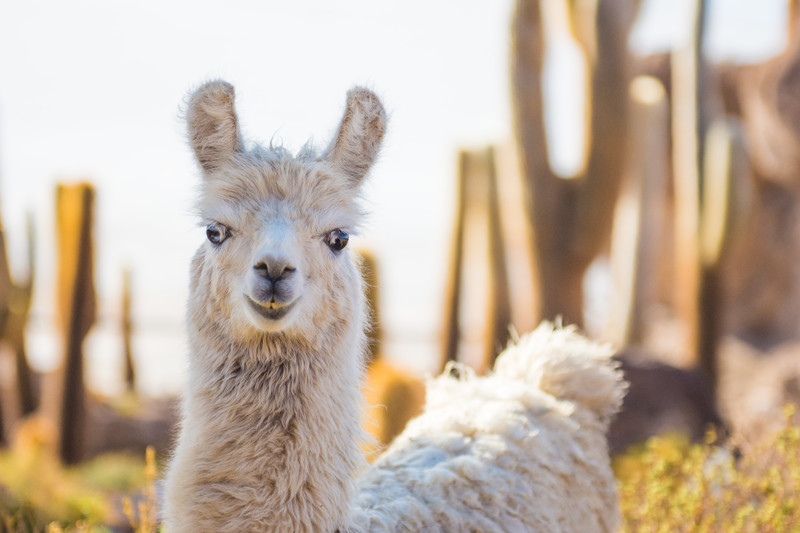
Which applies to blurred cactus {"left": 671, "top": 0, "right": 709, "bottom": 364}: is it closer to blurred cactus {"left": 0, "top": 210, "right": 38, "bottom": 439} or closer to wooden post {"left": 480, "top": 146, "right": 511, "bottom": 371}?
wooden post {"left": 480, "top": 146, "right": 511, "bottom": 371}

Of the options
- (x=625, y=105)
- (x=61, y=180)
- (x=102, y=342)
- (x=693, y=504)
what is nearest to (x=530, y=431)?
(x=693, y=504)

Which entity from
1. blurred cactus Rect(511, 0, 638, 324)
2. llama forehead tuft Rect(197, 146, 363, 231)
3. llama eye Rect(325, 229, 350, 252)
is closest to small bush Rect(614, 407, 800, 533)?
llama eye Rect(325, 229, 350, 252)

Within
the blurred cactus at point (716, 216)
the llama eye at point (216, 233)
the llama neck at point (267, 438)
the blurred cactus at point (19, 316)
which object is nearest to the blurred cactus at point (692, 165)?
the blurred cactus at point (716, 216)

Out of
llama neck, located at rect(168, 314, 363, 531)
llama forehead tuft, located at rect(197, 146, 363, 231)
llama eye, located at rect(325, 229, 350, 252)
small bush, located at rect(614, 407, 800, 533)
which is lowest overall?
small bush, located at rect(614, 407, 800, 533)

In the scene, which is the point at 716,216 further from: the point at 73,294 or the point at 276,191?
the point at 276,191

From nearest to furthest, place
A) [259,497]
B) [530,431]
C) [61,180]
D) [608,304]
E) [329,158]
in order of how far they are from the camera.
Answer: [259,497], [329,158], [530,431], [61,180], [608,304]

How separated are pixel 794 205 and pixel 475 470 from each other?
1669 cm

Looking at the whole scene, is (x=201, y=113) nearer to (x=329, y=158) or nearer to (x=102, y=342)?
(x=329, y=158)

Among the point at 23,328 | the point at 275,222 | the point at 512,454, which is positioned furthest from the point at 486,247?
the point at 275,222

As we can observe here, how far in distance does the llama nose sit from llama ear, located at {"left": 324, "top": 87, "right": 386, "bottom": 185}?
1.89ft

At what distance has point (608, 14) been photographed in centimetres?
761

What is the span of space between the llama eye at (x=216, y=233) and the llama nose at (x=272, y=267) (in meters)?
0.30

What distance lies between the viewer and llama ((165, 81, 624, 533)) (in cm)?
235

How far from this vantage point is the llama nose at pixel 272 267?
227cm
